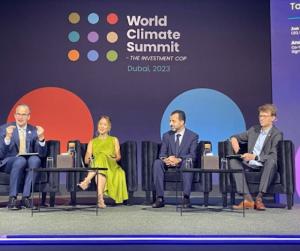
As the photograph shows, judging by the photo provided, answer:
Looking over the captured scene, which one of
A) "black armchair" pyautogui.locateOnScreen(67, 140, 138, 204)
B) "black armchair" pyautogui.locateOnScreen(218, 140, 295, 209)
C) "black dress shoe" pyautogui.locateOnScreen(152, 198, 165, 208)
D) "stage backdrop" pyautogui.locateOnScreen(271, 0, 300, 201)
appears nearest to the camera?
"black armchair" pyautogui.locateOnScreen(218, 140, 295, 209)

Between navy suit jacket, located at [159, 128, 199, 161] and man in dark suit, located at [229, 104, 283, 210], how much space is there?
0.46 metres

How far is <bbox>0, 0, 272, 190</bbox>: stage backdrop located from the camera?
25.7 ft

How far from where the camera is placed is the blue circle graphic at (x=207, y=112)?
7.87 meters

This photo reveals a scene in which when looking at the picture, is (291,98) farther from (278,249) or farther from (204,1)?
(278,249)

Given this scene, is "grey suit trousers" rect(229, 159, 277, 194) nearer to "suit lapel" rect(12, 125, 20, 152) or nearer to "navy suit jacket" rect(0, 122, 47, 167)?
"navy suit jacket" rect(0, 122, 47, 167)

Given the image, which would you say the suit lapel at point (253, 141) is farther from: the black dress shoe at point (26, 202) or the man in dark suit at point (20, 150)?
the black dress shoe at point (26, 202)

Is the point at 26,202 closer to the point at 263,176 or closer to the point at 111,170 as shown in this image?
the point at 111,170

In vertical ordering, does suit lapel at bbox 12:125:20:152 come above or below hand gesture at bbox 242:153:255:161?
above

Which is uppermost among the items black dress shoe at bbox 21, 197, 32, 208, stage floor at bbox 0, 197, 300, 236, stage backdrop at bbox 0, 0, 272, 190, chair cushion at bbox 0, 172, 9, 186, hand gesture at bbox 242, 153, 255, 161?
stage backdrop at bbox 0, 0, 272, 190

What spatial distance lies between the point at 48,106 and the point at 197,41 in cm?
264

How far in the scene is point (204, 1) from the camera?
26.2 feet

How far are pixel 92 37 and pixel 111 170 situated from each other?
287 cm

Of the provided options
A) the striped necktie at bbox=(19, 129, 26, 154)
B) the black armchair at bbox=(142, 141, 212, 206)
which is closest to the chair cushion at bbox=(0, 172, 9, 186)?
the striped necktie at bbox=(19, 129, 26, 154)

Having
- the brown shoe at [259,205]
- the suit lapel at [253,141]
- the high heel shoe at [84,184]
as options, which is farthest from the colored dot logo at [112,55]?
the brown shoe at [259,205]
